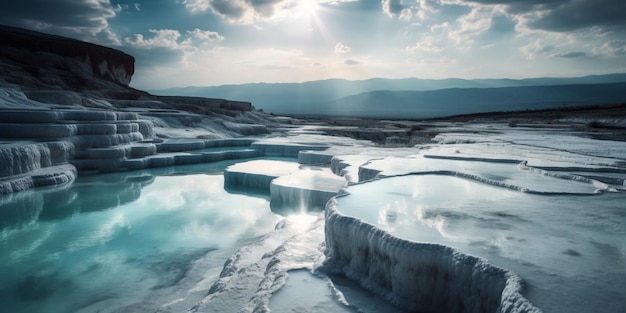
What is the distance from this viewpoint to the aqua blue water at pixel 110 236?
441 cm

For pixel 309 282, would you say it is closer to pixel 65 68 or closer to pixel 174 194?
pixel 174 194

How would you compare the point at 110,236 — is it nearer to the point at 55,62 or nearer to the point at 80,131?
the point at 80,131

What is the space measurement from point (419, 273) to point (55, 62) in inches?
1331

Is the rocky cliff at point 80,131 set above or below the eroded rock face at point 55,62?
below

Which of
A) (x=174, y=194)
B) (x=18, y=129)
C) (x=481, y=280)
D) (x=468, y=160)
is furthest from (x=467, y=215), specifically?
(x=18, y=129)

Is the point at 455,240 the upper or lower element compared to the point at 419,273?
upper

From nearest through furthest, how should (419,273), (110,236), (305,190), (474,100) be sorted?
(419,273) < (110,236) < (305,190) < (474,100)

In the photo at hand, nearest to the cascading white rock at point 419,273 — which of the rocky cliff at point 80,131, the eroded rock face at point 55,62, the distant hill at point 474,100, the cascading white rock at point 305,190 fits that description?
the cascading white rock at point 305,190

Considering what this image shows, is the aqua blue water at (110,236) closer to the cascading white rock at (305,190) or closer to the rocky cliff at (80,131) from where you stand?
the cascading white rock at (305,190)

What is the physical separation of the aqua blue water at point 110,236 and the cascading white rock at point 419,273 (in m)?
2.25

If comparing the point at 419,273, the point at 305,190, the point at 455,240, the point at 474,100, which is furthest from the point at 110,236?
the point at 474,100

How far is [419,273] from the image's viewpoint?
2.76m

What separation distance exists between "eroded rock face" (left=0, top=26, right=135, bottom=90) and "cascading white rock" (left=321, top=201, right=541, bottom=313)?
81.9ft

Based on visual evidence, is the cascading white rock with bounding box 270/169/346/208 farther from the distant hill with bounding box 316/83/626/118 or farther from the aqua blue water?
the distant hill with bounding box 316/83/626/118
